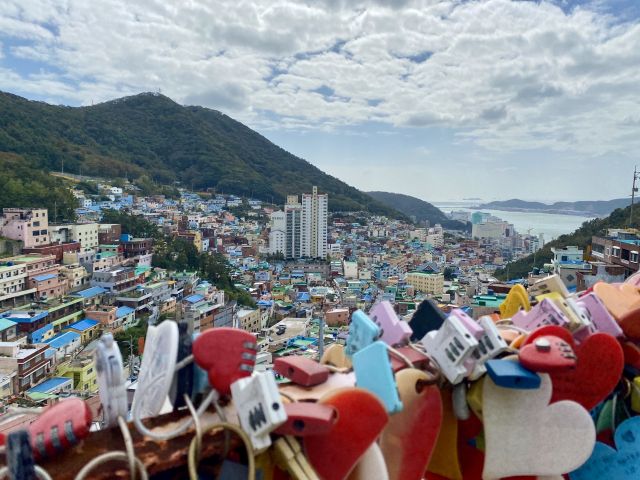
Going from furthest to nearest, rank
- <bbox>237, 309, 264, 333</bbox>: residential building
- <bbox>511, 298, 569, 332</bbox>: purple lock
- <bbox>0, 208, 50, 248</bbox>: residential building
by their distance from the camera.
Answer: <bbox>0, 208, 50, 248</bbox>: residential building
<bbox>237, 309, 264, 333</bbox>: residential building
<bbox>511, 298, 569, 332</bbox>: purple lock

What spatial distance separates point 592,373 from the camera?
3.18ft

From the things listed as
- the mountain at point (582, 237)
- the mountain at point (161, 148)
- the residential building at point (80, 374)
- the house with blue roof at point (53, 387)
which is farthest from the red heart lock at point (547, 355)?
the mountain at point (161, 148)

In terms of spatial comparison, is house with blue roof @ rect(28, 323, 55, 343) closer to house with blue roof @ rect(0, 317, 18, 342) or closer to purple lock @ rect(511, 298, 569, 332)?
house with blue roof @ rect(0, 317, 18, 342)

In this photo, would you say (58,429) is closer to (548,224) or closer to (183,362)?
(183,362)

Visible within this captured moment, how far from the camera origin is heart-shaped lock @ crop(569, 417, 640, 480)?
1.05 m

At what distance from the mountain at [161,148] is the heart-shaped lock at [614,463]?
40351 millimetres

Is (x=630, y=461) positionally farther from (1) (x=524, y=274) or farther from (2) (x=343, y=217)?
(2) (x=343, y=217)

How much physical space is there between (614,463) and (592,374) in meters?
0.24

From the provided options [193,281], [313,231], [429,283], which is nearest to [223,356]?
[193,281]

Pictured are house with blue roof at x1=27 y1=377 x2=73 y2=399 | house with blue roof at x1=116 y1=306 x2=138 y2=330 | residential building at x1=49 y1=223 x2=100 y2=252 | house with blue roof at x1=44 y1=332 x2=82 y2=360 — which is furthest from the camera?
residential building at x1=49 y1=223 x2=100 y2=252

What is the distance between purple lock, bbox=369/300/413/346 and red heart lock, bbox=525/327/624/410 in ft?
0.96

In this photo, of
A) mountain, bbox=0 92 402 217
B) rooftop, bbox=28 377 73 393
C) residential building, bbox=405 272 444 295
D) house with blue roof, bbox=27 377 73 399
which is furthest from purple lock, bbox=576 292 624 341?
mountain, bbox=0 92 402 217

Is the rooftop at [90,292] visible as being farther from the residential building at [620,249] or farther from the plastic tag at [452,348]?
the plastic tag at [452,348]

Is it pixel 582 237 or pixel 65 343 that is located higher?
pixel 582 237
